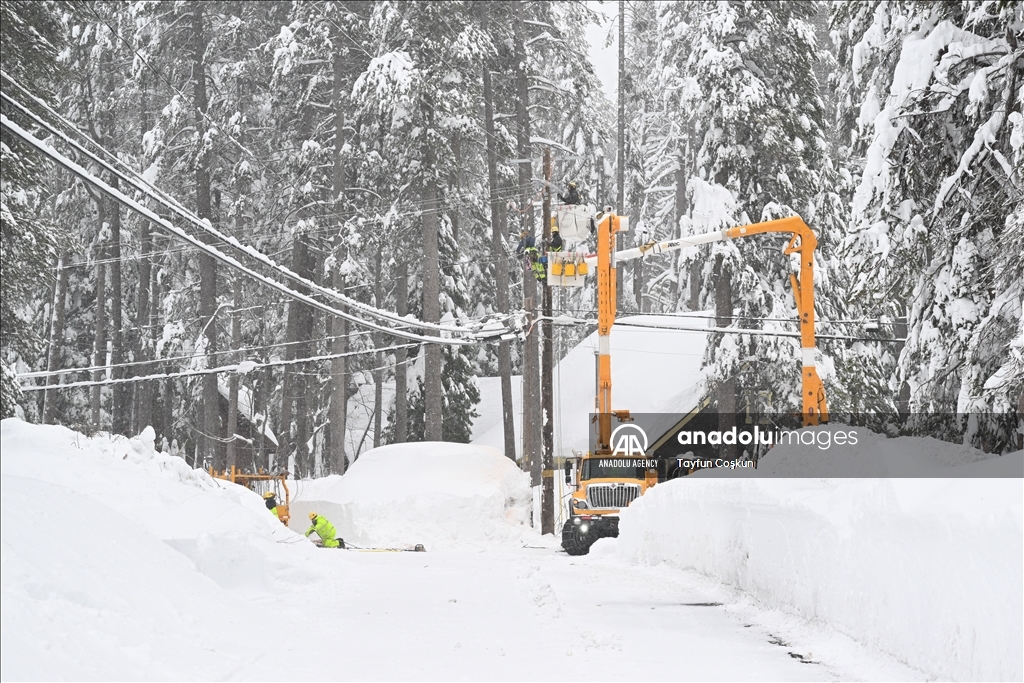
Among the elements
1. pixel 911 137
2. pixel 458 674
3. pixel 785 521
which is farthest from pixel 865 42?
pixel 458 674

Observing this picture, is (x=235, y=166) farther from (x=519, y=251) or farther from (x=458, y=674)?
(x=458, y=674)

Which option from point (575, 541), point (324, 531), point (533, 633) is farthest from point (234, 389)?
point (533, 633)

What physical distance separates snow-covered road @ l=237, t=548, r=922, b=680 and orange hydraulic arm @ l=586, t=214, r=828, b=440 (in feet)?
30.6

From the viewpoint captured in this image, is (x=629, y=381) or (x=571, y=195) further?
(x=629, y=381)

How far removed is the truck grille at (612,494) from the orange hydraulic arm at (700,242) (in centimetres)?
126

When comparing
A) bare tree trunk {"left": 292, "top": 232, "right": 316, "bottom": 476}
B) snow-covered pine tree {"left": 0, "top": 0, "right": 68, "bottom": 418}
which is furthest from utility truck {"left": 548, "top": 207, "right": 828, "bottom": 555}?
bare tree trunk {"left": 292, "top": 232, "right": 316, "bottom": 476}

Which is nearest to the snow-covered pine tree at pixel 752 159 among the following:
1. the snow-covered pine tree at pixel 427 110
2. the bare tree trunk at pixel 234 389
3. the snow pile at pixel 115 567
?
the snow-covered pine tree at pixel 427 110

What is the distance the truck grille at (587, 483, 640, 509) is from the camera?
78.0 feet

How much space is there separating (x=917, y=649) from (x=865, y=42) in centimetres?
1364

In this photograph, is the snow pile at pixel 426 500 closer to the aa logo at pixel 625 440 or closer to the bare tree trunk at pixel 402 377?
the aa logo at pixel 625 440

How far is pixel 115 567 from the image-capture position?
7.79 m

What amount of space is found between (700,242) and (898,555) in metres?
19.0

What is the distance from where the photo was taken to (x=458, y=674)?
8117mm

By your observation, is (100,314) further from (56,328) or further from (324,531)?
(324,531)
